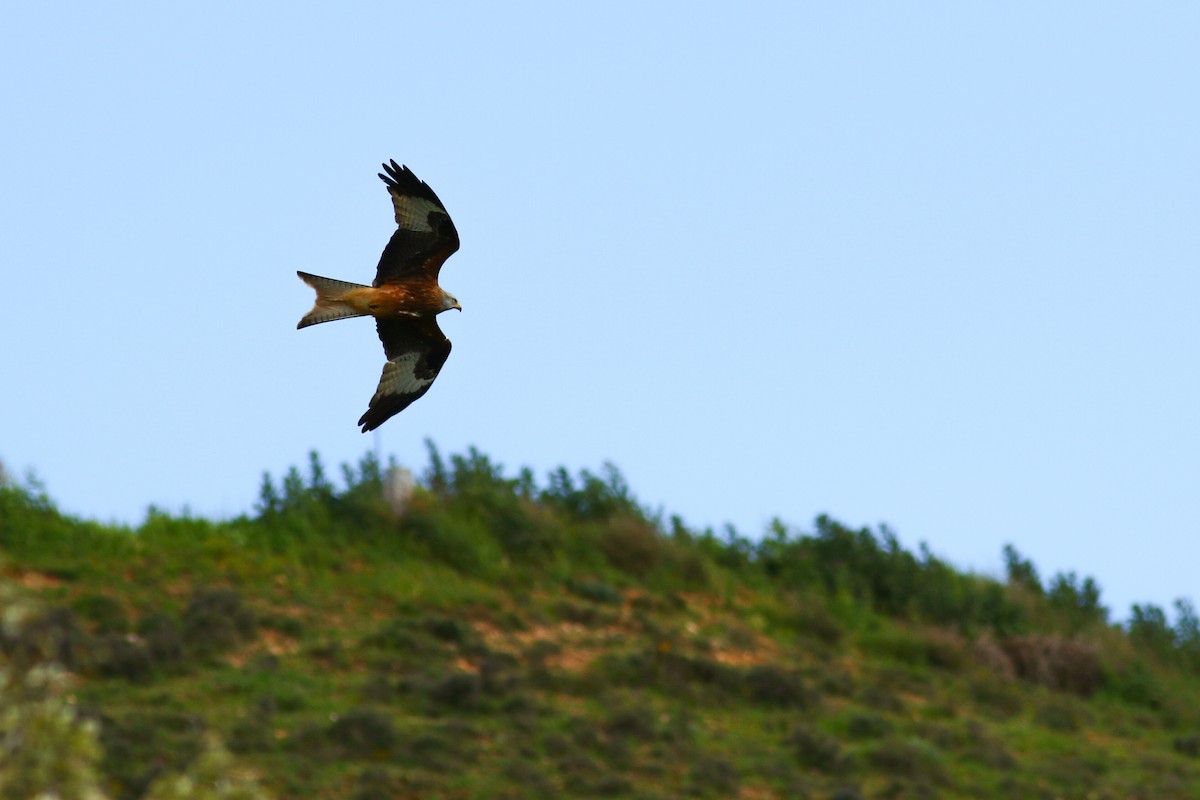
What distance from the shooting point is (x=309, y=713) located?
17.3 meters

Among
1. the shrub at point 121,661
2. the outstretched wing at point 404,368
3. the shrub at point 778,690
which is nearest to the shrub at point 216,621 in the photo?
the shrub at point 121,661

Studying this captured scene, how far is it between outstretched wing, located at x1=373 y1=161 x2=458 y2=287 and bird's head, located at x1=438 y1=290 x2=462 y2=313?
0.16 metres

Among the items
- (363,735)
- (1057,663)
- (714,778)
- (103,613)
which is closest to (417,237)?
(363,735)

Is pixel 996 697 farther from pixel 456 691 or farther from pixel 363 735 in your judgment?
pixel 363 735

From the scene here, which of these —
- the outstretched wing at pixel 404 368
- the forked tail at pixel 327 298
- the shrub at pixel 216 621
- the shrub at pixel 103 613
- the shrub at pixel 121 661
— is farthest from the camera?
the shrub at pixel 103 613

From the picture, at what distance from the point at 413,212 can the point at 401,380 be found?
1097mm

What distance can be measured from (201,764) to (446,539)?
18.8 metres

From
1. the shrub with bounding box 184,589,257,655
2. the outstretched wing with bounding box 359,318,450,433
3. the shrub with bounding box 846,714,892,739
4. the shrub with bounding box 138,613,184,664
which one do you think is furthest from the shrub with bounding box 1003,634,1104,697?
the outstretched wing with bounding box 359,318,450,433

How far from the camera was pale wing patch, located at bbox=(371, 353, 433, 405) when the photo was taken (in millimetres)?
10164

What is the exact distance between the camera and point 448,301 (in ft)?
31.9

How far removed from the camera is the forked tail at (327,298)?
918cm

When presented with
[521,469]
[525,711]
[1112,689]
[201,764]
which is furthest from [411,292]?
[1112,689]

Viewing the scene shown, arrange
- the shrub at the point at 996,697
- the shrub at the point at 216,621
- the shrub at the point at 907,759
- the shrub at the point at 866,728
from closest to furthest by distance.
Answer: the shrub at the point at 216,621 < the shrub at the point at 907,759 < the shrub at the point at 866,728 < the shrub at the point at 996,697

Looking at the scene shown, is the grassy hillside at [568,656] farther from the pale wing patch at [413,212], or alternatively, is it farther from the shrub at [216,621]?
the pale wing patch at [413,212]
